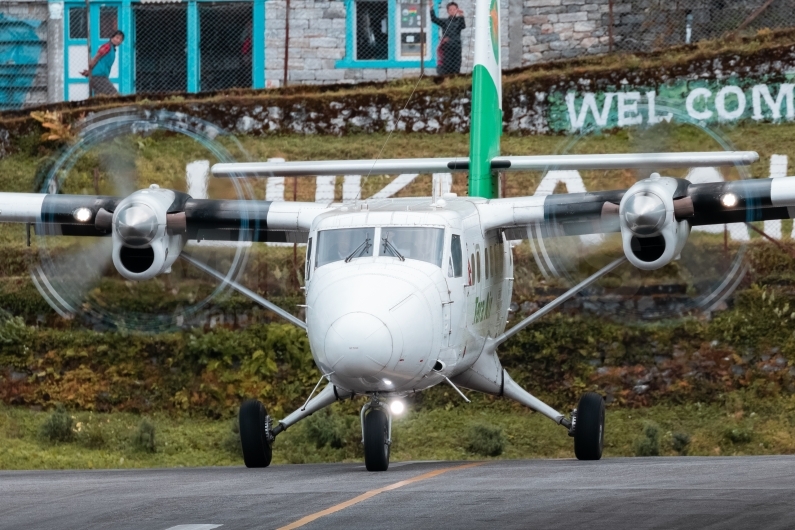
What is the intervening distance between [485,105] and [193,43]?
588 inches

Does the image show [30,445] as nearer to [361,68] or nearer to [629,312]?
[629,312]

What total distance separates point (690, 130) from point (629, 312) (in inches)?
Result: 299

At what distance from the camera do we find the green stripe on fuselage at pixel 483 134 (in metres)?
20.6

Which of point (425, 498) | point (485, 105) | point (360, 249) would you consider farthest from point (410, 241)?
point (485, 105)

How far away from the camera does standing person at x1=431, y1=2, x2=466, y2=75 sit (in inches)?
1320

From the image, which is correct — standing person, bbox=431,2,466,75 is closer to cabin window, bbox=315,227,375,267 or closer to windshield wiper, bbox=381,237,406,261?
cabin window, bbox=315,227,375,267

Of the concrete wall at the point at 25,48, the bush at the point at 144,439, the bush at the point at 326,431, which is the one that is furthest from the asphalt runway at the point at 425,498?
the concrete wall at the point at 25,48

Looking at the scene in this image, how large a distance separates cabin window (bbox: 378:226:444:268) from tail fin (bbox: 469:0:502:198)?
12.2ft

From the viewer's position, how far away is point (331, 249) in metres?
16.7

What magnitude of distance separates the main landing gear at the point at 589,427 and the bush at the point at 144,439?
7.59m

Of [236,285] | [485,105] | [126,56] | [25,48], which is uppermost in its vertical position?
[25,48]

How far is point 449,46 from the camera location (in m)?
33.7

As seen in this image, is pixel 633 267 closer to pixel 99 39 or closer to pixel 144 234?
pixel 144 234

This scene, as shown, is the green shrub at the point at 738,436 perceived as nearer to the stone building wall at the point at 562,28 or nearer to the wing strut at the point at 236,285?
the wing strut at the point at 236,285
